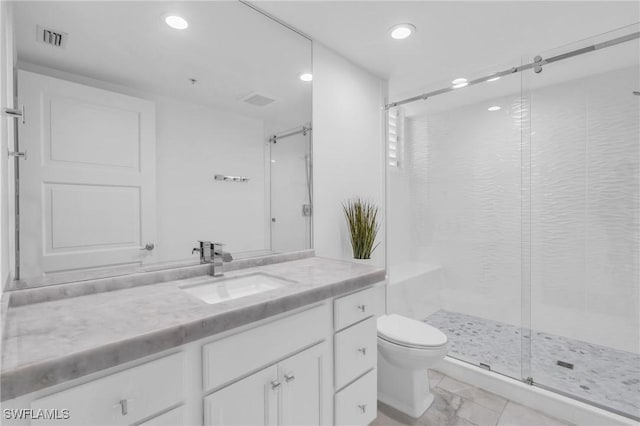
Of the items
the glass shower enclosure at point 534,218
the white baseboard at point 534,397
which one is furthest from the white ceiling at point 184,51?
the white baseboard at point 534,397

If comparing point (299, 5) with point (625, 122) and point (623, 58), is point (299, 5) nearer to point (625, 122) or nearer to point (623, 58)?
point (623, 58)

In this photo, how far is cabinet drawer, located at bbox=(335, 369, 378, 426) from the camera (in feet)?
4.44

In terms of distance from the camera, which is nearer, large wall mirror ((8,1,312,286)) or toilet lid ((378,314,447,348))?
large wall mirror ((8,1,312,286))

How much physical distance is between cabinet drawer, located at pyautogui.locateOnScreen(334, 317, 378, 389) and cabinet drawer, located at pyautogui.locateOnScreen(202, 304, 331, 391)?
13 cm

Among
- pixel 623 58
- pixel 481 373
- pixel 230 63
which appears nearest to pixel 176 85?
pixel 230 63

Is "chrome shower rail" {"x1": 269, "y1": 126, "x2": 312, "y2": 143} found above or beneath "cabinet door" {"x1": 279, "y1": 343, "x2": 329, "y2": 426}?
above

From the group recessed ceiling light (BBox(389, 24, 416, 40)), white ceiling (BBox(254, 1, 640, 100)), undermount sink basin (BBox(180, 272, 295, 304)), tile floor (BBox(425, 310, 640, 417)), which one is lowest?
tile floor (BBox(425, 310, 640, 417))

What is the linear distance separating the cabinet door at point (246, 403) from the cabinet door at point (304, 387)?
5cm

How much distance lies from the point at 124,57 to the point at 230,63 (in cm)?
51

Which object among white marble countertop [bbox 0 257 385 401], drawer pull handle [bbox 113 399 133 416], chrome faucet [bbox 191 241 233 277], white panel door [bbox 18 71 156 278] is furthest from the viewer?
chrome faucet [bbox 191 241 233 277]

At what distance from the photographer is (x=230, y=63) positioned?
→ 1621mm

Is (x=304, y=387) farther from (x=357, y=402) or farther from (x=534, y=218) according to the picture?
(x=534, y=218)

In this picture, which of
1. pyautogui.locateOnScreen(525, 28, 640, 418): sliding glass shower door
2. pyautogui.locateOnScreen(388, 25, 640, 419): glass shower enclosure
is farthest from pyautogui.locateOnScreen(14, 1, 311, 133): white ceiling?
pyautogui.locateOnScreen(525, 28, 640, 418): sliding glass shower door

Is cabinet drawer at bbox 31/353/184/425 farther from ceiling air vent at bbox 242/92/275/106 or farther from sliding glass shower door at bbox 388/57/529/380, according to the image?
sliding glass shower door at bbox 388/57/529/380
